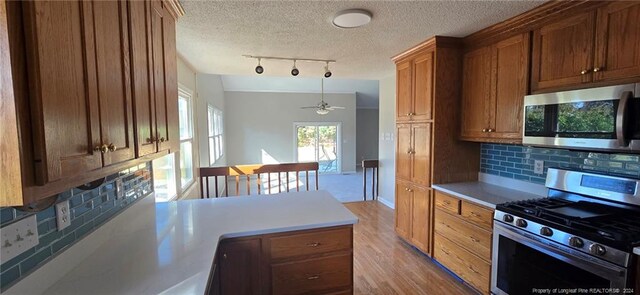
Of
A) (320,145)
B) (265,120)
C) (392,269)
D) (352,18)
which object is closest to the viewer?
(352,18)

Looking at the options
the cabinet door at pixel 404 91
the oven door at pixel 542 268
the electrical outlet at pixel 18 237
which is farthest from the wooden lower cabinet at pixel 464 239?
the electrical outlet at pixel 18 237

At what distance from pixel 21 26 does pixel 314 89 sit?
7.95m

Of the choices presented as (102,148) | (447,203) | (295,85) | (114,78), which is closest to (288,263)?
(102,148)

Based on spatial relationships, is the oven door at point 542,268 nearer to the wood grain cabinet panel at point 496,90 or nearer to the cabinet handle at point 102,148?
the wood grain cabinet panel at point 496,90

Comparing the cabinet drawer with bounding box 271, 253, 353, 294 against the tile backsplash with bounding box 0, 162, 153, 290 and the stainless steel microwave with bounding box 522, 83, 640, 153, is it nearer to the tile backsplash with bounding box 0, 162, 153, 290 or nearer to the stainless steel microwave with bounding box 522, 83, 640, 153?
the tile backsplash with bounding box 0, 162, 153, 290

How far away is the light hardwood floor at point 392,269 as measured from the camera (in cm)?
244

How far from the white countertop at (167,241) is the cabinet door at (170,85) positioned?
0.47 m

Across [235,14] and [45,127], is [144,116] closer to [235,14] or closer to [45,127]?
[45,127]

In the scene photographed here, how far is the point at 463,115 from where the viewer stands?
8.82 ft

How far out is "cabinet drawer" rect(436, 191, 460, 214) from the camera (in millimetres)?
2438

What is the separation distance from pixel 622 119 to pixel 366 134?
8.87m

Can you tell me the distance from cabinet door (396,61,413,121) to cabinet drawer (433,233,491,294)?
1320 millimetres

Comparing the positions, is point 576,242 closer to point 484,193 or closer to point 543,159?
point 484,193

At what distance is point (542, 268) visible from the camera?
1753mm
